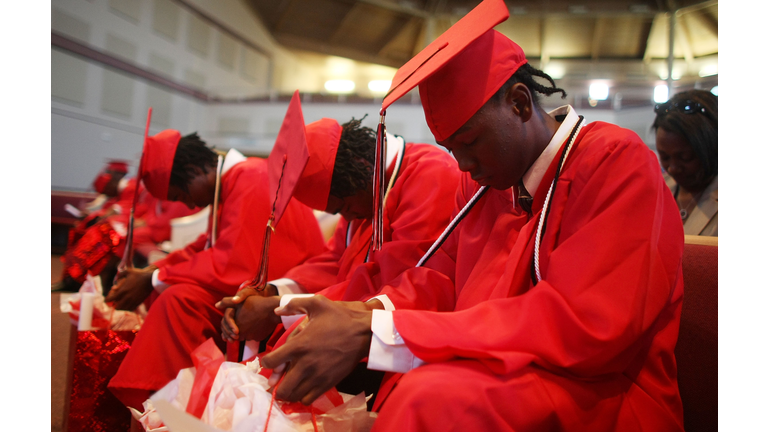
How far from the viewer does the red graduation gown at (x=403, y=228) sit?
129 cm

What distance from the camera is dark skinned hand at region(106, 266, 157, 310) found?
6.72ft

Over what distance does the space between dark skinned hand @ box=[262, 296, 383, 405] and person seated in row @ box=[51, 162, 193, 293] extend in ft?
6.78

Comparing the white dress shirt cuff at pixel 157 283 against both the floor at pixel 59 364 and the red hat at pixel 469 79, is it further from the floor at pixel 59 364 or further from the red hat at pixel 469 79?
the red hat at pixel 469 79

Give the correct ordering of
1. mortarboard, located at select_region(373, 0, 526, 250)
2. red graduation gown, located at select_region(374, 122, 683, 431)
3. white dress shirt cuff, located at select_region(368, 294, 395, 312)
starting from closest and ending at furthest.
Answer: red graduation gown, located at select_region(374, 122, 683, 431) < mortarboard, located at select_region(373, 0, 526, 250) < white dress shirt cuff, located at select_region(368, 294, 395, 312)

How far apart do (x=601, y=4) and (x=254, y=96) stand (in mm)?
8656

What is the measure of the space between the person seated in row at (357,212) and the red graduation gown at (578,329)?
0.47m

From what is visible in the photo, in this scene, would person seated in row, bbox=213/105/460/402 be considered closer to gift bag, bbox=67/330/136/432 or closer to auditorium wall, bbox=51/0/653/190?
gift bag, bbox=67/330/136/432

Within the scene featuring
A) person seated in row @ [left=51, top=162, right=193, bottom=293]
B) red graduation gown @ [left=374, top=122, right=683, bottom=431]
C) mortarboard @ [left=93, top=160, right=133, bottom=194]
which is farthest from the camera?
mortarboard @ [left=93, top=160, right=133, bottom=194]

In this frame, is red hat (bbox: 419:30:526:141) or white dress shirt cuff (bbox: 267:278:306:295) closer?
red hat (bbox: 419:30:526:141)

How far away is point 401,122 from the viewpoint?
31.1 feet

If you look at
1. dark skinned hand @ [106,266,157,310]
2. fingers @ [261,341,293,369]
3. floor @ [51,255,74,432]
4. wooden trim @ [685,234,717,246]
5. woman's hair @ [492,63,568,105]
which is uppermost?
woman's hair @ [492,63,568,105]

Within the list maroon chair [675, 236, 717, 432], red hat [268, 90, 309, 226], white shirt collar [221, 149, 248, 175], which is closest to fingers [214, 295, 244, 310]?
red hat [268, 90, 309, 226]

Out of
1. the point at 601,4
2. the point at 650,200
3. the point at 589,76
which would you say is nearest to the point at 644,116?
the point at 589,76

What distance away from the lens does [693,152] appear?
2.14m
